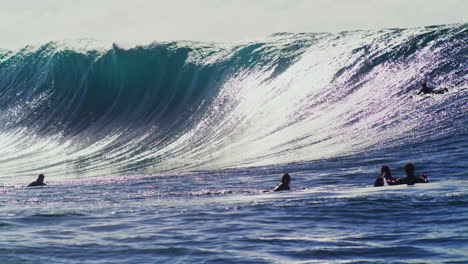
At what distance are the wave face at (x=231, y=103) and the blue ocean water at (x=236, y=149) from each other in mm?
127

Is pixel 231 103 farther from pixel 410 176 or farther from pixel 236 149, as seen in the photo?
pixel 410 176

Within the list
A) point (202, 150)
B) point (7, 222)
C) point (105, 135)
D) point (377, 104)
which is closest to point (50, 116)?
point (105, 135)

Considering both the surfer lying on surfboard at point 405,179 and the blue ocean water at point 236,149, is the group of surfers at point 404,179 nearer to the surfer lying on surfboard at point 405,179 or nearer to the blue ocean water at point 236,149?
the surfer lying on surfboard at point 405,179

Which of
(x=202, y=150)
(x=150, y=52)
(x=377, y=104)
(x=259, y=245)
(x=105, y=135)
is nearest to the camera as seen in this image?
(x=259, y=245)

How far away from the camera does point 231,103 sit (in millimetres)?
36500

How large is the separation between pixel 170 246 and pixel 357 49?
98.6 ft

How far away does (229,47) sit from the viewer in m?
45.8

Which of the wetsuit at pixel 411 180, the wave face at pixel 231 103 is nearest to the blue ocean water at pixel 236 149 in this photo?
the wave face at pixel 231 103

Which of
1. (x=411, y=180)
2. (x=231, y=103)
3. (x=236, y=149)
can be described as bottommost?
(x=411, y=180)

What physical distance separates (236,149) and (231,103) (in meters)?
8.73

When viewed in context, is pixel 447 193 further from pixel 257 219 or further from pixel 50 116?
pixel 50 116

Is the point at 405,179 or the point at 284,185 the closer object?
the point at 405,179

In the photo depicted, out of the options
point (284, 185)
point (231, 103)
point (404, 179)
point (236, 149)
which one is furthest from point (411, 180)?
point (231, 103)

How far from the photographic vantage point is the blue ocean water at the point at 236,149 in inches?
284
